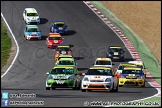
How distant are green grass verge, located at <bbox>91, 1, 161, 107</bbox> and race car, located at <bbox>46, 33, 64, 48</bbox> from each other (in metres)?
7.21

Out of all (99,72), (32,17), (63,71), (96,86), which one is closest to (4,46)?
(32,17)

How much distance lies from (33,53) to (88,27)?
1399cm

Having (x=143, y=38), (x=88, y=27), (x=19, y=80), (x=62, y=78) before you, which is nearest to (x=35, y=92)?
(x=62, y=78)

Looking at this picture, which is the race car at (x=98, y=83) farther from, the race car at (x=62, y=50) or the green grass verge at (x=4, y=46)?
the race car at (x=62, y=50)

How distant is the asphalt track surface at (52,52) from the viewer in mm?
29984

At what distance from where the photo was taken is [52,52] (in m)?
57.4

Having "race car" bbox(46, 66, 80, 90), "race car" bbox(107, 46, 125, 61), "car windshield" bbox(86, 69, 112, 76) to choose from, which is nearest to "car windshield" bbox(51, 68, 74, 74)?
"race car" bbox(46, 66, 80, 90)

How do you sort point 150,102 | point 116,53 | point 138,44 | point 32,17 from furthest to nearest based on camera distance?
1. point 32,17
2. point 138,44
3. point 116,53
4. point 150,102

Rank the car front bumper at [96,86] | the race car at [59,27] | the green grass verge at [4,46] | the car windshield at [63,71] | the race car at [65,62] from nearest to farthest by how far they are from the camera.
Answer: the car front bumper at [96,86]
the car windshield at [63,71]
the race car at [65,62]
the green grass verge at [4,46]
the race car at [59,27]

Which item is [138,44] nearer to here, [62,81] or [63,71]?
[63,71]

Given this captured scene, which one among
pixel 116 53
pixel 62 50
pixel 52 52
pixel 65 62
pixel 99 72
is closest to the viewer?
pixel 99 72

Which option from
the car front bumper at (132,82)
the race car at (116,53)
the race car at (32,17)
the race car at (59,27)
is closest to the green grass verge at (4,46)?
the race car at (32,17)

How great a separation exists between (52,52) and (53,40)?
9.32ft

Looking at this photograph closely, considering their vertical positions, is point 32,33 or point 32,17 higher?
point 32,17
